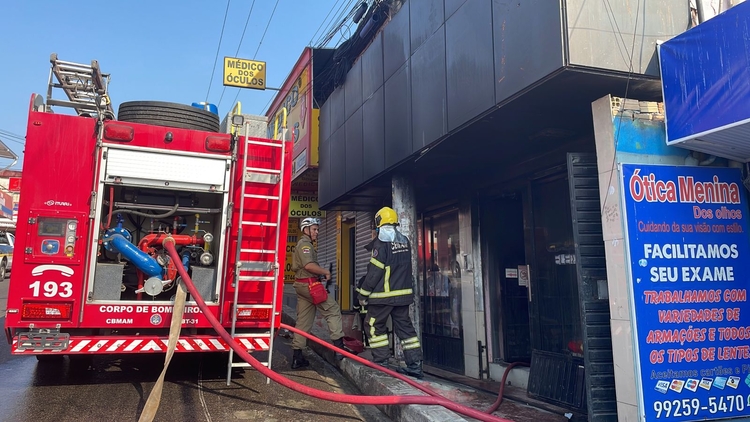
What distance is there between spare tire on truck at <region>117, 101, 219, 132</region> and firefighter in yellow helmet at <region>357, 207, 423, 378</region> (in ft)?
8.35

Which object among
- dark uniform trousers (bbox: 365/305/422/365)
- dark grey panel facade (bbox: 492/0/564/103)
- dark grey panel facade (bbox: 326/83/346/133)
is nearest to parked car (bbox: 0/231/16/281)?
dark grey panel facade (bbox: 326/83/346/133)

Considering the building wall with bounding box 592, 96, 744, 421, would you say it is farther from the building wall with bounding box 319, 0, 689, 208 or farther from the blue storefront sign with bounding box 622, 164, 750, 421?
the building wall with bounding box 319, 0, 689, 208

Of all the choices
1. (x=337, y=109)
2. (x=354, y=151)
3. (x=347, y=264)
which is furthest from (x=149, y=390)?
(x=347, y=264)

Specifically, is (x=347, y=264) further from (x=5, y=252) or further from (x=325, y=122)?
(x=5, y=252)

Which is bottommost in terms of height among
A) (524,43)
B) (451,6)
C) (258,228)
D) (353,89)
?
(258,228)

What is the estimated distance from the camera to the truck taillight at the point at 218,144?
5.35m

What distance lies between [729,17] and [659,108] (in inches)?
31.1

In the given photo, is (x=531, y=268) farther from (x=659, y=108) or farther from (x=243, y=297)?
(x=243, y=297)

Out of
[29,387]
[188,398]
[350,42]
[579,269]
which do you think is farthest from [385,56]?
[29,387]

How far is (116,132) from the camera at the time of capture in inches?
199

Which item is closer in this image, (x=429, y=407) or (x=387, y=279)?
(x=429, y=407)

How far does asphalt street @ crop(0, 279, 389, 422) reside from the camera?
4345 millimetres

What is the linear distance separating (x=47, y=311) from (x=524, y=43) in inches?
187

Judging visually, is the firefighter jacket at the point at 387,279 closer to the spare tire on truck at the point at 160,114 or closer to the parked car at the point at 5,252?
the spare tire on truck at the point at 160,114
